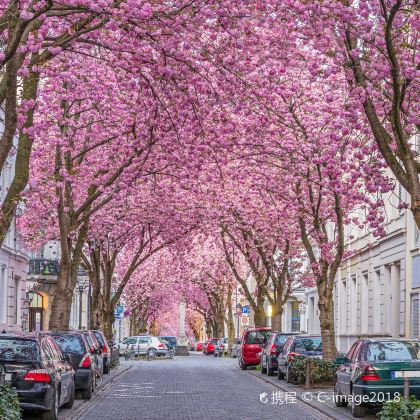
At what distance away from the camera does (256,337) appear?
4094 centimetres

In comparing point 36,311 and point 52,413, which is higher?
point 36,311

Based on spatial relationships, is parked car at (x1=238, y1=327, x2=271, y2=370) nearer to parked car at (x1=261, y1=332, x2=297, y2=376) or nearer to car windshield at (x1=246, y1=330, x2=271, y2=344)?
car windshield at (x1=246, y1=330, x2=271, y2=344)

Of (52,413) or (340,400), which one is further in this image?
(340,400)

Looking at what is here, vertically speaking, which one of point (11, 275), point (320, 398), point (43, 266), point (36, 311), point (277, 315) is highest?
point (43, 266)

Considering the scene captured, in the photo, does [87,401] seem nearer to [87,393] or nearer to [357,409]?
[87,393]

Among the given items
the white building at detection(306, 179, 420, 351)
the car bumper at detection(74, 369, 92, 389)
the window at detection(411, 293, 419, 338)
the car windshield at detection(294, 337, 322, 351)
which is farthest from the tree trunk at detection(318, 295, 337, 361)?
the car bumper at detection(74, 369, 92, 389)

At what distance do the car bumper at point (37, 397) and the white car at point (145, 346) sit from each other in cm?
4307

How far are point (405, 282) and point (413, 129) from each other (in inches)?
608

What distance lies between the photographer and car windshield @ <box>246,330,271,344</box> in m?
40.6

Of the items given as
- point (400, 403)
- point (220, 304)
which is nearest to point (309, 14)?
point (400, 403)

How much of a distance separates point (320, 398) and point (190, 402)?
287cm

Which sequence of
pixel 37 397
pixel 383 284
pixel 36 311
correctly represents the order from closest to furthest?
pixel 37 397
pixel 383 284
pixel 36 311

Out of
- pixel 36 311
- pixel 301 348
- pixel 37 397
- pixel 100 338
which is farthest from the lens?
pixel 36 311

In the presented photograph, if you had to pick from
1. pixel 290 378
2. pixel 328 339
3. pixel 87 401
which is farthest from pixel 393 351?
pixel 290 378
